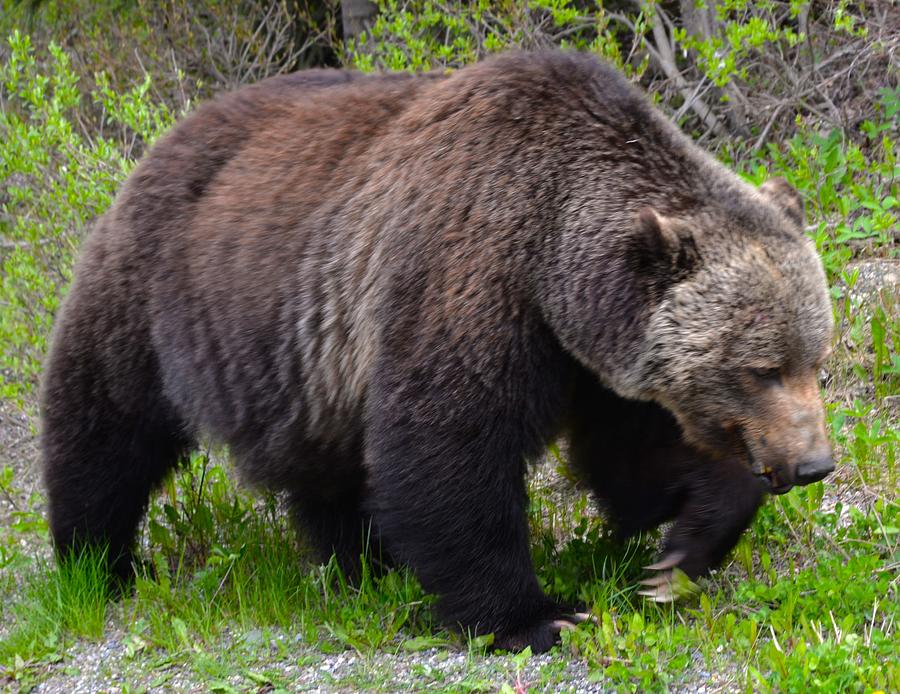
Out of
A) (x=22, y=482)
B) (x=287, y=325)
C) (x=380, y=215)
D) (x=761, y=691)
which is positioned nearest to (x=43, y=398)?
(x=287, y=325)

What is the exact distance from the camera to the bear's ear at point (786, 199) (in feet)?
14.1

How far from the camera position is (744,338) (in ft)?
12.8

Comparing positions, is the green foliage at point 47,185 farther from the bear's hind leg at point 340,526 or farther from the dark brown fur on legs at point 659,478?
the dark brown fur on legs at point 659,478

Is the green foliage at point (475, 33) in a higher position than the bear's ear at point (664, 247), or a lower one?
lower

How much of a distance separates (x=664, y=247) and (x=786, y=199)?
2.15ft

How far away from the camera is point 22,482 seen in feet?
25.7

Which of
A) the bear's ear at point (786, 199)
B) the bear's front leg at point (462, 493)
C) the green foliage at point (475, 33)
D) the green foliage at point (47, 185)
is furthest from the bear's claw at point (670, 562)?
the green foliage at point (47, 185)

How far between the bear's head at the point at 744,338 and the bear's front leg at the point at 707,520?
13.0 inches

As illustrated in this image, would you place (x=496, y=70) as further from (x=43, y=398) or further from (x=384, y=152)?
(x=43, y=398)

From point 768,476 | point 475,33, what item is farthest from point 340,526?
point 475,33

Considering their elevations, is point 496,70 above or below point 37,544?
above

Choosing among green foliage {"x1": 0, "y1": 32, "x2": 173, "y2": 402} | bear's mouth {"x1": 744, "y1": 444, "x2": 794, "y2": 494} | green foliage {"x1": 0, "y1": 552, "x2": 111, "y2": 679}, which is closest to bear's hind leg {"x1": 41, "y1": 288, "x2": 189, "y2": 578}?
green foliage {"x1": 0, "y1": 552, "x2": 111, "y2": 679}

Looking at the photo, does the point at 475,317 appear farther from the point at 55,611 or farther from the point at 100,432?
the point at 55,611

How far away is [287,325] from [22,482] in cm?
370
